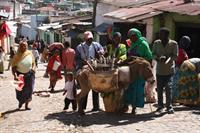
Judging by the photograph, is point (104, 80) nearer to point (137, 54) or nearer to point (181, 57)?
point (137, 54)

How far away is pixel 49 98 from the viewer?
1287cm

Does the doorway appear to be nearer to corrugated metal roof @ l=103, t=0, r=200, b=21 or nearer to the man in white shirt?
corrugated metal roof @ l=103, t=0, r=200, b=21

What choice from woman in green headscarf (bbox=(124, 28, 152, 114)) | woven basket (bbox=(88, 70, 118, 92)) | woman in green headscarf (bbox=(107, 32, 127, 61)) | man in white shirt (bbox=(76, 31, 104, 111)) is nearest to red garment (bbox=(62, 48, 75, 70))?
man in white shirt (bbox=(76, 31, 104, 111))

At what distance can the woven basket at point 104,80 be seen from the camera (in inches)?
341

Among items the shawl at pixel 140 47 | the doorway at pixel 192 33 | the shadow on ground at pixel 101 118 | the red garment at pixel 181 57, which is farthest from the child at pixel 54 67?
the shawl at pixel 140 47

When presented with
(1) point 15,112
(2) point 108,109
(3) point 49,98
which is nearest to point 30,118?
(1) point 15,112

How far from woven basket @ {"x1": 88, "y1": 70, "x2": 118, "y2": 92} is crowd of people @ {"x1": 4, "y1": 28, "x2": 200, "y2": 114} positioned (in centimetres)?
41

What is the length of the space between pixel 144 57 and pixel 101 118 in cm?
145

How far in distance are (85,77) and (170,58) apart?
1.69 metres

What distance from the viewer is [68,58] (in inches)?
543

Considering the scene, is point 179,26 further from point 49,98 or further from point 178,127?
point 178,127

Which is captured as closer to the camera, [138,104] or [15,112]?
[138,104]

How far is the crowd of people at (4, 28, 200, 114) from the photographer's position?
9000 millimetres

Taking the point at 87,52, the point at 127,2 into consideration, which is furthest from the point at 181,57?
the point at 127,2
